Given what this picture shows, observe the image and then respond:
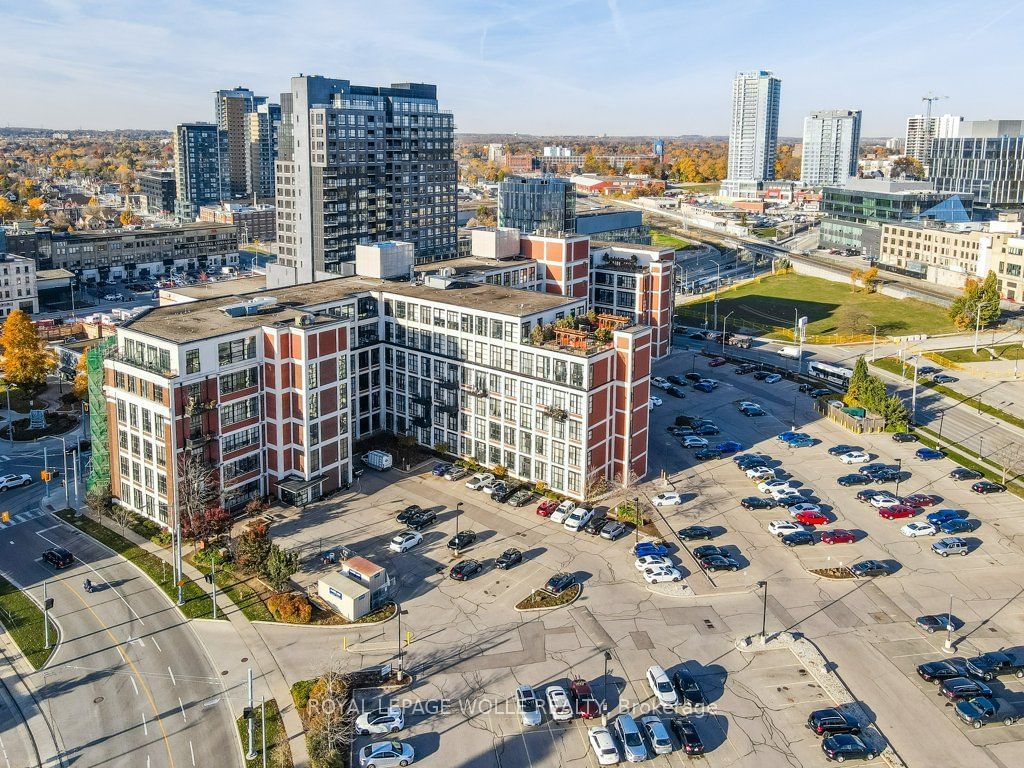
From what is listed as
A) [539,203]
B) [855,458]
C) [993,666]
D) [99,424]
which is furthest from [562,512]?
[539,203]

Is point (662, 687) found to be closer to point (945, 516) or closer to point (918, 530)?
point (918, 530)

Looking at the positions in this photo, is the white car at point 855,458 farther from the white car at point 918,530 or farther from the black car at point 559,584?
the black car at point 559,584

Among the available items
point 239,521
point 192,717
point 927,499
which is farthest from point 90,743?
point 927,499

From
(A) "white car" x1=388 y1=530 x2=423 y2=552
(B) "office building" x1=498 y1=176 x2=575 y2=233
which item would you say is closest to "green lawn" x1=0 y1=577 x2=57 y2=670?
(A) "white car" x1=388 y1=530 x2=423 y2=552

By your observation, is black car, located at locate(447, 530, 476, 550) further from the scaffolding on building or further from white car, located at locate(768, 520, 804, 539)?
the scaffolding on building

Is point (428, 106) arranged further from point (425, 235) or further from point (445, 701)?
point (445, 701)

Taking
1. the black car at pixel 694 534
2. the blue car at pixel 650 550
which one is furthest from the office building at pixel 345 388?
the blue car at pixel 650 550
